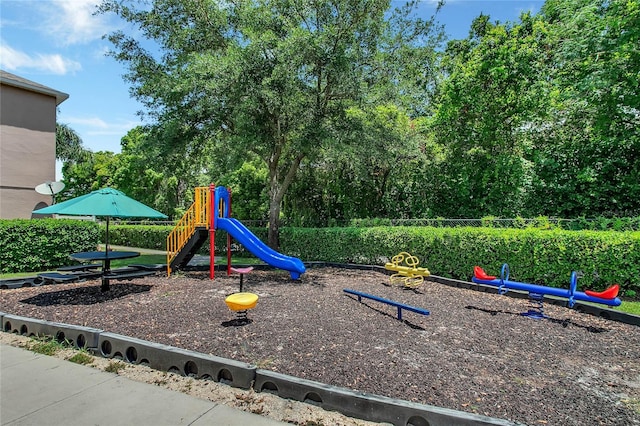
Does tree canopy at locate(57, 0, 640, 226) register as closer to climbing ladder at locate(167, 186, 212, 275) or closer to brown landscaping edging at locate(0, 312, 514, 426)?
climbing ladder at locate(167, 186, 212, 275)

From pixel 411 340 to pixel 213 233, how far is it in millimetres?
6240

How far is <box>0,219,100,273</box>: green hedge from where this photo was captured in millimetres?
9023

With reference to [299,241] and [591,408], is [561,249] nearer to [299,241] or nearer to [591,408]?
[591,408]

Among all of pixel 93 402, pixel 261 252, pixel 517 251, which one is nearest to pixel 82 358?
pixel 93 402

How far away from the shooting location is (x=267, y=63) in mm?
8742

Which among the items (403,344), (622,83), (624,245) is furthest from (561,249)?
(622,83)

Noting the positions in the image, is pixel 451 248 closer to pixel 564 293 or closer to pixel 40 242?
pixel 564 293

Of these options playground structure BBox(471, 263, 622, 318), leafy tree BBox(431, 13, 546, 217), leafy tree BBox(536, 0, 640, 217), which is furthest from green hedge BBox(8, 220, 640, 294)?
leafy tree BBox(536, 0, 640, 217)

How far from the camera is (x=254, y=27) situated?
9.10 meters

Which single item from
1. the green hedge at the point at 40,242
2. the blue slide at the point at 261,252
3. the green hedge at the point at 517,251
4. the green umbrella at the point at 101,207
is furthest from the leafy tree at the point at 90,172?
the green hedge at the point at 517,251

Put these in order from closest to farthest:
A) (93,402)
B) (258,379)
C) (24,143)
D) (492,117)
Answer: (93,402)
(258,379)
(492,117)
(24,143)

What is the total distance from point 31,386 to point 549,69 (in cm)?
1588

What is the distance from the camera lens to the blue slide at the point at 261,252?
8547 millimetres

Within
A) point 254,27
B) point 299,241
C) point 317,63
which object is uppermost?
point 254,27
